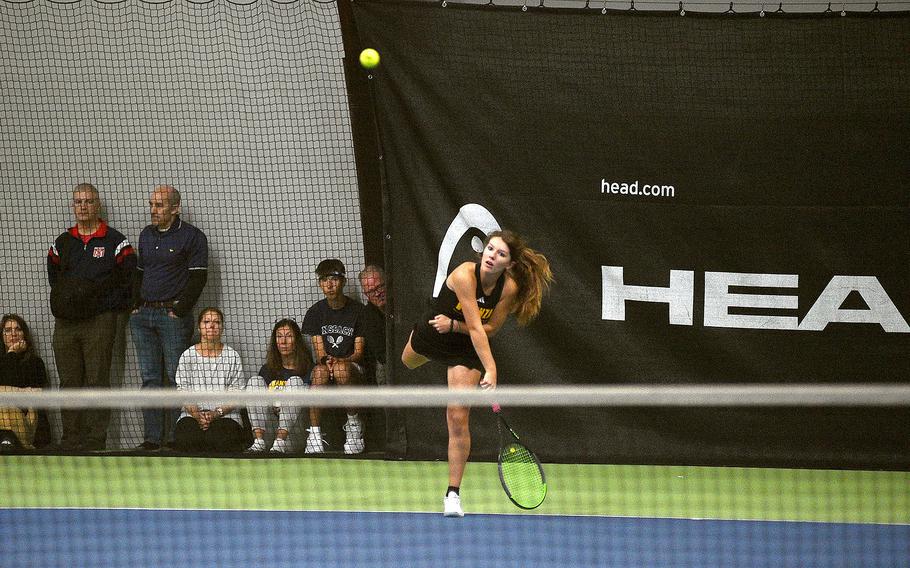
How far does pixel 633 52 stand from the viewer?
621 centimetres

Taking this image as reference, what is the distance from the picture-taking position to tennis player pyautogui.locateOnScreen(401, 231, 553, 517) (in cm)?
507

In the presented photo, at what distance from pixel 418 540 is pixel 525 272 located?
1461 mm

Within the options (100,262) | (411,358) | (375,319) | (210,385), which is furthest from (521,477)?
(100,262)

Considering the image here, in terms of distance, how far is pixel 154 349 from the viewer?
7.03 metres

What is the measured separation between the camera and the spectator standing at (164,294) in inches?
274

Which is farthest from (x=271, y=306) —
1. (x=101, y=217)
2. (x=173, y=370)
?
(x=101, y=217)

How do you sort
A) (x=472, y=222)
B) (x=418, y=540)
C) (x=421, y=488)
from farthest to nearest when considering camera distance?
(x=472, y=222) → (x=421, y=488) → (x=418, y=540)

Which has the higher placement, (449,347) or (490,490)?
(449,347)

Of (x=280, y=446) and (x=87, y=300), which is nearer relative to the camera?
(x=280, y=446)

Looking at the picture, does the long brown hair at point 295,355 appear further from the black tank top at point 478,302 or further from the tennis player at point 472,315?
the black tank top at point 478,302

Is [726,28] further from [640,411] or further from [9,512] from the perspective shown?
[9,512]

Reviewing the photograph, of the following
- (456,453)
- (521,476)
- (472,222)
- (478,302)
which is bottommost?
(521,476)

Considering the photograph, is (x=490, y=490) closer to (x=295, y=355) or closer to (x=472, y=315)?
(x=472, y=315)

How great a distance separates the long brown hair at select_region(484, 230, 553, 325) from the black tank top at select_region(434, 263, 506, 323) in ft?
0.34
